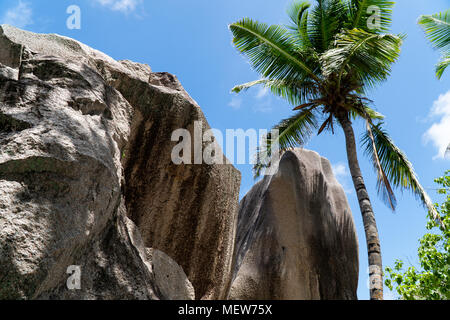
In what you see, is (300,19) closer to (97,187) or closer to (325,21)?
(325,21)

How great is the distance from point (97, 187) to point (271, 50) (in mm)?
7958

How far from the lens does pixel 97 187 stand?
2.63 meters

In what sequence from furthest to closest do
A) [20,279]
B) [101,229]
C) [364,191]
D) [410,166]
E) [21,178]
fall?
[410,166]
[364,191]
[101,229]
[21,178]
[20,279]

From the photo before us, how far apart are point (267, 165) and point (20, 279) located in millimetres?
8572

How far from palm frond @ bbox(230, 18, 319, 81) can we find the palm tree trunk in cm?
157

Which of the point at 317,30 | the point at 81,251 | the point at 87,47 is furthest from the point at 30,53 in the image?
the point at 317,30

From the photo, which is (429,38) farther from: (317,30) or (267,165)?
(267,165)

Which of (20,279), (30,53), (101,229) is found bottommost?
(20,279)

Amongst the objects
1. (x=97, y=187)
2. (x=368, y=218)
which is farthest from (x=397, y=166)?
(x=97, y=187)

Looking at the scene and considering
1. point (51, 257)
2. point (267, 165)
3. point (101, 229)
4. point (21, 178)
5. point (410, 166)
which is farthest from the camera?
point (267, 165)

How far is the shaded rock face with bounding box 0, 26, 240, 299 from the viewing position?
221cm

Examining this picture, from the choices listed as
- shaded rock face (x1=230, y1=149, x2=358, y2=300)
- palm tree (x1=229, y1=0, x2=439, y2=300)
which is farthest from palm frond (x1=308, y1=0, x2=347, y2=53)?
shaded rock face (x1=230, y1=149, x2=358, y2=300)

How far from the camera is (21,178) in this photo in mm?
2334

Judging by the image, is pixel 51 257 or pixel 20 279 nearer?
pixel 20 279
